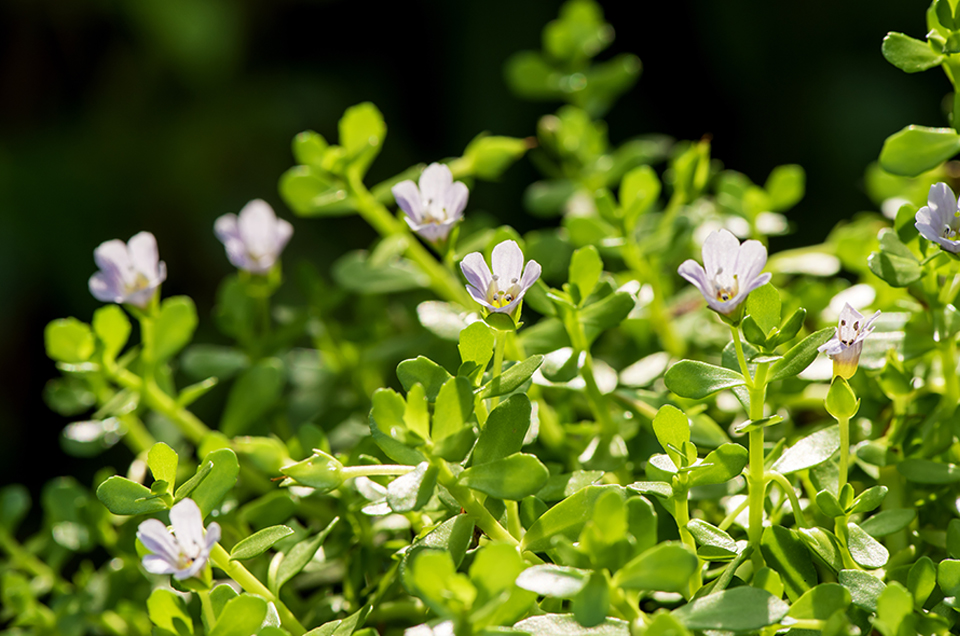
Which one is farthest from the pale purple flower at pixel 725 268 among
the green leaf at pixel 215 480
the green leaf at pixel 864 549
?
the green leaf at pixel 215 480

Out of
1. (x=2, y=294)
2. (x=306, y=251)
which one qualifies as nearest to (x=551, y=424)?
(x=306, y=251)

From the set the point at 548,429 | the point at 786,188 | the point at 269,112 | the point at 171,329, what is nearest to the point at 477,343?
the point at 548,429

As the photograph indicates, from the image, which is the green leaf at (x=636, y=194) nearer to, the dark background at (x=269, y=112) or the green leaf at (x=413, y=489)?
the green leaf at (x=413, y=489)

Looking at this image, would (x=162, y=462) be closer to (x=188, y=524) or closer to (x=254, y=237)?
(x=188, y=524)

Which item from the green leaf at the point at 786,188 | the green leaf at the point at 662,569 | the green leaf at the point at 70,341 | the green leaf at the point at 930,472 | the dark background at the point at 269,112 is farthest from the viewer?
the dark background at the point at 269,112

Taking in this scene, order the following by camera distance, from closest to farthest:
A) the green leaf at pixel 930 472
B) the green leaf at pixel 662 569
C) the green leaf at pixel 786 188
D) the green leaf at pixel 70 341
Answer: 1. the green leaf at pixel 662 569
2. the green leaf at pixel 930 472
3. the green leaf at pixel 70 341
4. the green leaf at pixel 786 188

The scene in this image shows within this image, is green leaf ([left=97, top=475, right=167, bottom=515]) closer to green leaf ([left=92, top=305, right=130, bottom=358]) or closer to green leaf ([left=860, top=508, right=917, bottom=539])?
green leaf ([left=92, top=305, right=130, bottom=358])

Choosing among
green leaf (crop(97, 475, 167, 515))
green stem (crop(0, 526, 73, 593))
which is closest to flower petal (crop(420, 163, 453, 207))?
green leaf (crop(97, 475, 167, 515))
